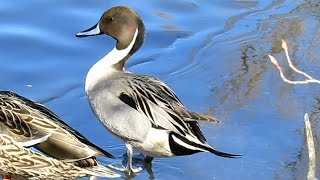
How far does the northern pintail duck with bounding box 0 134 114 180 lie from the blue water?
0.63 m

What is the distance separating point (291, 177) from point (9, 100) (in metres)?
1.76

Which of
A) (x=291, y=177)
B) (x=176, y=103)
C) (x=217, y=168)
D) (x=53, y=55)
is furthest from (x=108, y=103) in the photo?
(x=53, y=55)

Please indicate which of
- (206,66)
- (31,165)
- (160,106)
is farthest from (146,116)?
(206,66)

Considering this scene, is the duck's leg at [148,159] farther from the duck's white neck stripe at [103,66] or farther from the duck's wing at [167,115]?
the duck's white neck stripe at [103,66]

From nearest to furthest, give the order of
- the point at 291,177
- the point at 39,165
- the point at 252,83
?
the point at 39,165 < the point at 291,177 < the point at 252,83

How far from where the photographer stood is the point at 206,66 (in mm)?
7457

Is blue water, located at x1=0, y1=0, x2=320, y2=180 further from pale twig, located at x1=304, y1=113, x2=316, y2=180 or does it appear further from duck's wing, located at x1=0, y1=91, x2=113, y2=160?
pale twig, located at x1=304, y1=113, x2=316, y2=180

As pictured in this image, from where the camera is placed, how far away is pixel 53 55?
7.66 metres

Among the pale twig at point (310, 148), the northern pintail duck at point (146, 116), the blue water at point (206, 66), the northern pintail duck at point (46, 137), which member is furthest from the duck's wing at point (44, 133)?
the pale twig at point (310, 148)

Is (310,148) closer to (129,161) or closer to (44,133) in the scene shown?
(44,133)

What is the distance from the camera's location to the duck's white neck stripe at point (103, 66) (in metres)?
6.08

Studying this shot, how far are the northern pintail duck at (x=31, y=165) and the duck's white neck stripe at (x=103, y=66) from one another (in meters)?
0.87

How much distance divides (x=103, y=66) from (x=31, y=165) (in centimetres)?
114

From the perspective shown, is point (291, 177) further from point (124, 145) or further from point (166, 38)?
point (166, 38)
